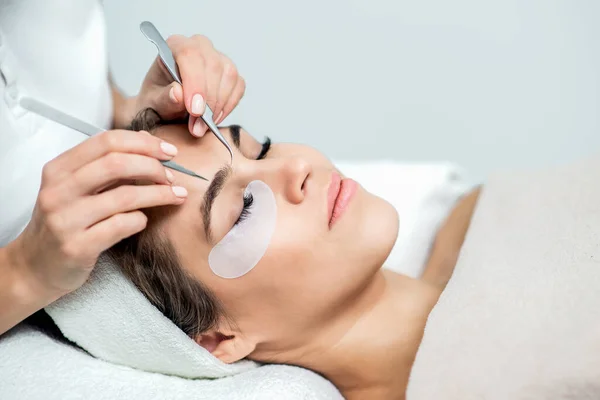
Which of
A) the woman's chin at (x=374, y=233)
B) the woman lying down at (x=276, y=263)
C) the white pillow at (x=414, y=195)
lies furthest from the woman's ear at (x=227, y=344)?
the white pillow at (x=414, y=195)

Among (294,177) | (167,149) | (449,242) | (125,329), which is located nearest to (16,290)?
(125,329)

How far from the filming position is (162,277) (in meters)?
0.96

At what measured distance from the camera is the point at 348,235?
96 centimetres

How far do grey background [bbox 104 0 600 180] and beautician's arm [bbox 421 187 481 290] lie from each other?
44 cm

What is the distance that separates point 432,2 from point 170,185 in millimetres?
1214

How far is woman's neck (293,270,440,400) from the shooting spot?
3.37ft

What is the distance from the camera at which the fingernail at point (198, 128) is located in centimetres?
94

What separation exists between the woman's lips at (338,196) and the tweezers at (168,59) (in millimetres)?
160

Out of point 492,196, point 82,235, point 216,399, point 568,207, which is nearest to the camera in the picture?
point 82,235

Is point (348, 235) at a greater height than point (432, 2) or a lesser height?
lesser

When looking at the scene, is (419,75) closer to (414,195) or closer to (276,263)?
(414,195)

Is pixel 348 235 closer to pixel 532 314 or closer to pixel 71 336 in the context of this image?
pixel 532 314

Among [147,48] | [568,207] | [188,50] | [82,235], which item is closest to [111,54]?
[147,48]

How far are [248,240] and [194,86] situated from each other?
23 cm
